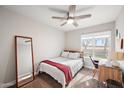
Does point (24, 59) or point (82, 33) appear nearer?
point (24, 59)

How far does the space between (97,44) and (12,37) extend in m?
3.71

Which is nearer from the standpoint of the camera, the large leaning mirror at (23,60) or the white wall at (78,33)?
the large leaning mirror at (23,60)

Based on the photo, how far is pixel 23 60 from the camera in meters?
2.58

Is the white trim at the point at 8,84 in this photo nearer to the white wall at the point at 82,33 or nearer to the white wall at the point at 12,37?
the white wall at the point at 12,37

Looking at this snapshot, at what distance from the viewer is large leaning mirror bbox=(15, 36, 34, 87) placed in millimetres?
2420

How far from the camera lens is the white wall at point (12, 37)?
220cm

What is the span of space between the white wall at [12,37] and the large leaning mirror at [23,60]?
0.47 feet

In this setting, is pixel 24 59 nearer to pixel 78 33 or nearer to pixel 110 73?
pixel 110 73

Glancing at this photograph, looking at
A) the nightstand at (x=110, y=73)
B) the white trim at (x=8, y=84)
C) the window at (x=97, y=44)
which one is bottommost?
the white trim at (x=8, y=84)

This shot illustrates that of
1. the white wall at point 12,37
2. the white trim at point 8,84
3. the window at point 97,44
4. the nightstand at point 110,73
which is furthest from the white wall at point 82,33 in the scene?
the white trim at point 8,84

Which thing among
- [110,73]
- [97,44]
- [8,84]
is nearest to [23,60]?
[8,84]
